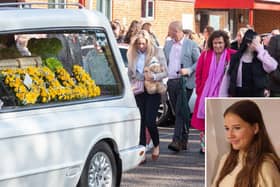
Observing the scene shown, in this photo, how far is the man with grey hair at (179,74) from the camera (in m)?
11.6

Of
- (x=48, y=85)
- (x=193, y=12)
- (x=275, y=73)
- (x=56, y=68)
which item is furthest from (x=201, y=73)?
(x=193, y=12)

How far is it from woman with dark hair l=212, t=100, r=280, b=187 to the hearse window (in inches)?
141

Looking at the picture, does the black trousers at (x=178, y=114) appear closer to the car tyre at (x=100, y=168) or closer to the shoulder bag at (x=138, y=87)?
the shoulder bag at (x=138, y=87)

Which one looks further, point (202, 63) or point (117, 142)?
point (202, 63)

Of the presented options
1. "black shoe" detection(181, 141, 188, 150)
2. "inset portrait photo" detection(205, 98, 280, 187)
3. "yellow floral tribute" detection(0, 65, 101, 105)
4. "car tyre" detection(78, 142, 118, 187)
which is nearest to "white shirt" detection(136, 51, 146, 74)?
"black shoe" detection(181, 141, 188, 150)

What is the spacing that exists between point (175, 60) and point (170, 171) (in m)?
2.11

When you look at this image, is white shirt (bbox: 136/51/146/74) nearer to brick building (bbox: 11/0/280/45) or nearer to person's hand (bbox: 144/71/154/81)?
person's hand (bbox: 144/71/154/81)

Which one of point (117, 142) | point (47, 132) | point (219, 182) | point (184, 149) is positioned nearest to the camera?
point (219, 182)

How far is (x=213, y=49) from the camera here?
34.6ft

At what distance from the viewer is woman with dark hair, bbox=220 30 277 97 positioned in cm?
961

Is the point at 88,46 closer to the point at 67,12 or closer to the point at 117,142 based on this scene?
the point at 67,12

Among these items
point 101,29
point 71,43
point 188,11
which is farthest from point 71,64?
point 188,11

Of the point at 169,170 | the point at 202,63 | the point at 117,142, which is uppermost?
the point at 202,63

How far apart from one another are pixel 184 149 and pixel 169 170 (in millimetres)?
1685
